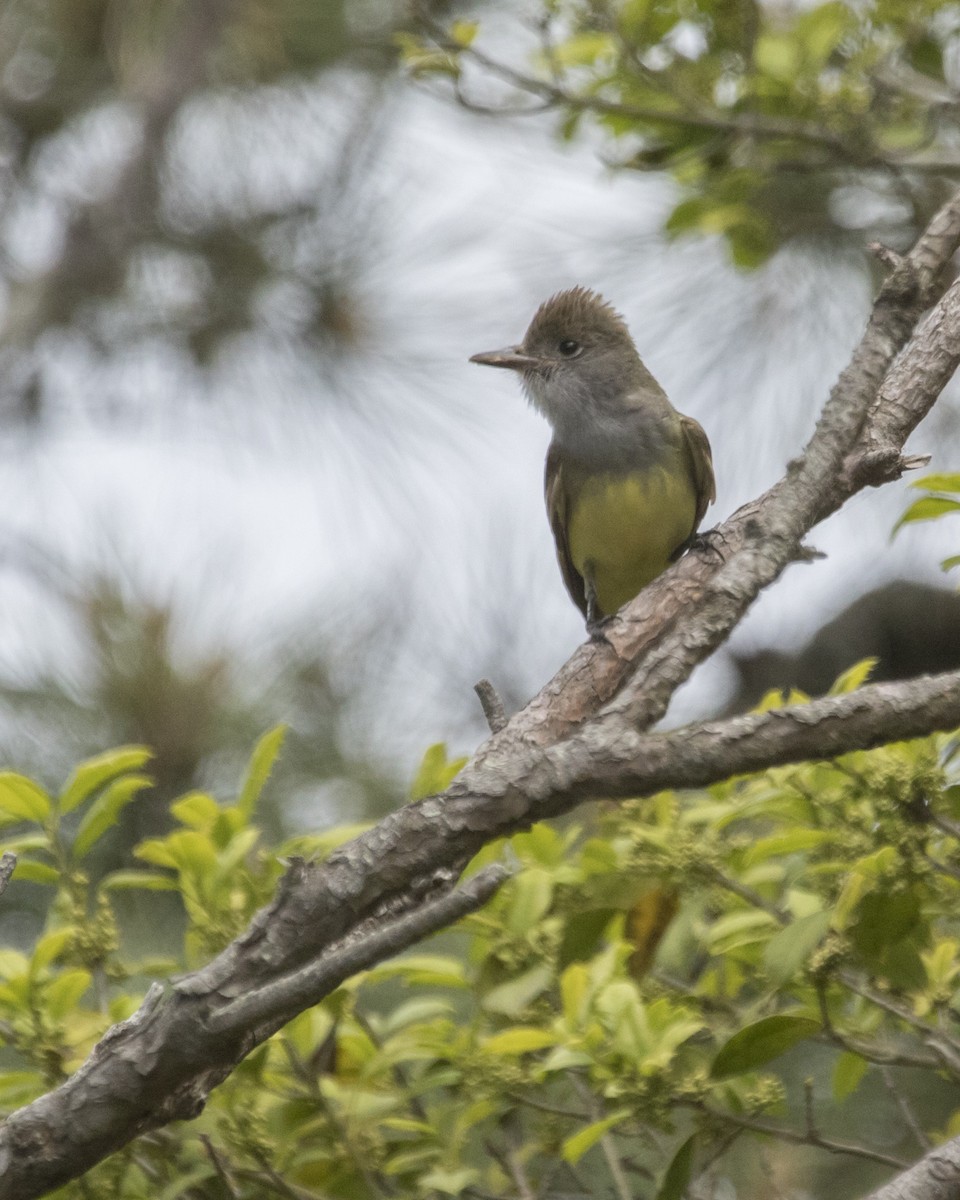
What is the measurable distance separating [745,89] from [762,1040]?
8.24 feet

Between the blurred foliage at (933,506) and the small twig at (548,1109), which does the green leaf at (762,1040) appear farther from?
the blurred foliage at (933,506)

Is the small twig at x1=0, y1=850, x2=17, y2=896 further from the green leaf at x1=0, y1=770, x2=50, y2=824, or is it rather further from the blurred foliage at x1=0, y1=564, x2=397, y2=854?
the blurred foliage at x1=0, y1=564, x2=397, y2=854

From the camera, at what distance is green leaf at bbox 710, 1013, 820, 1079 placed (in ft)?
6.95

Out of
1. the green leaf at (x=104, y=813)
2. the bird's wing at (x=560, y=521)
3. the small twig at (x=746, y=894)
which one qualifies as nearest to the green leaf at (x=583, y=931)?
the small twig at (x=746, y=894)

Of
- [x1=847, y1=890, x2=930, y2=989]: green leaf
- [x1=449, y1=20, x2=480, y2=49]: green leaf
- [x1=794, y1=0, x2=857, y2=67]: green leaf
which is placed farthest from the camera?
[x1=449, y1=20, x2=480, y2=49]: green leaf

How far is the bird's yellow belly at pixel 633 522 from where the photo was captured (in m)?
4.28

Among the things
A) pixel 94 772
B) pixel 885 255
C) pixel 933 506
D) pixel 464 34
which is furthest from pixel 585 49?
pixel 94 772

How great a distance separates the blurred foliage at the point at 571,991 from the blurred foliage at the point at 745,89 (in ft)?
5.82

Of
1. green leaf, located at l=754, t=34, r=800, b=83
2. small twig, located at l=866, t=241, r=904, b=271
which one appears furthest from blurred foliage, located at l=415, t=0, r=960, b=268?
small twig, located at l=866, t=241, r=904, b=271

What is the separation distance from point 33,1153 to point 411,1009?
979 millimetres

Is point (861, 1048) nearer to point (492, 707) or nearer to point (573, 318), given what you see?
point (492, 707)

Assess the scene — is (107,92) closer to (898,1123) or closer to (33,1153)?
(898,1123)

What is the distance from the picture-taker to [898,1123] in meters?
3.23

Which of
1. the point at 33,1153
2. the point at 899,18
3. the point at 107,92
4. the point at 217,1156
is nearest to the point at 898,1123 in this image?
the point at 217,1156
